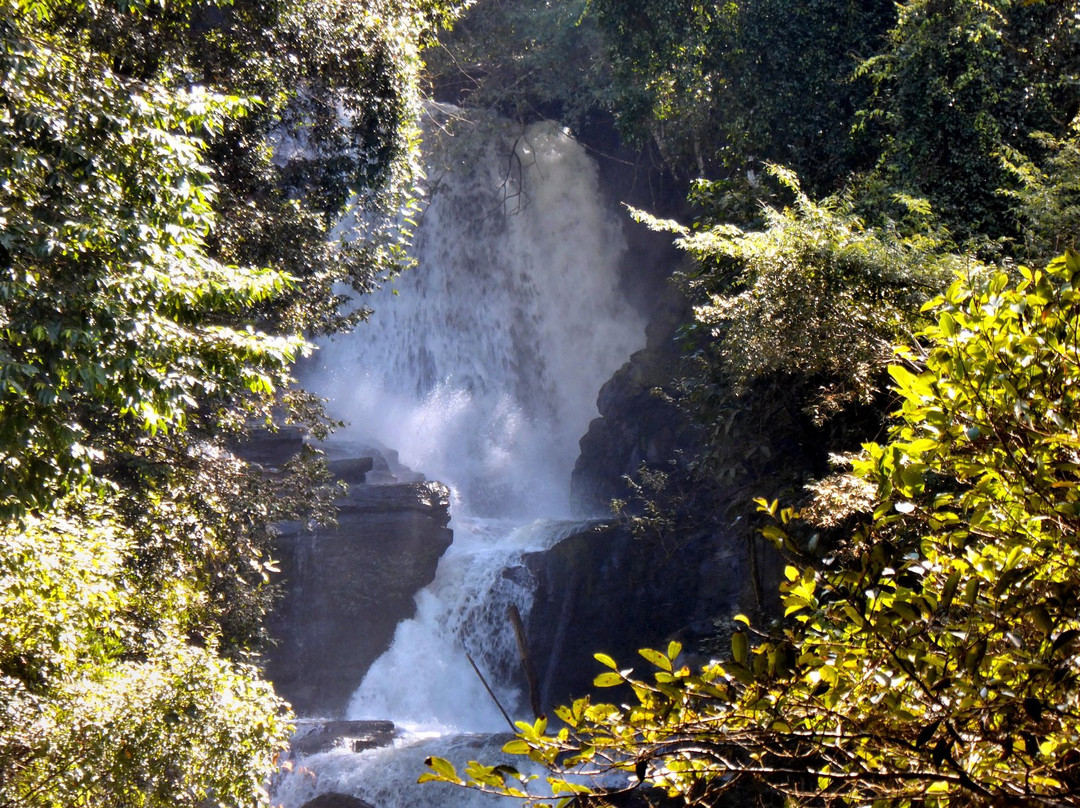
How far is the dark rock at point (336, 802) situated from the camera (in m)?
10.7

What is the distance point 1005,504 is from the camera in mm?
2043

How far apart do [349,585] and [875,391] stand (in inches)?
493

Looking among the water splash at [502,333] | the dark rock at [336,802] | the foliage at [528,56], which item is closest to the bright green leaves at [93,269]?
the dark rock at [336,802]

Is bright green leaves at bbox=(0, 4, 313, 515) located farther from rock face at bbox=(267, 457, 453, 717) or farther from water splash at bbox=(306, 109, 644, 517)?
water splash at bbox=(306, 109, 644, 517)

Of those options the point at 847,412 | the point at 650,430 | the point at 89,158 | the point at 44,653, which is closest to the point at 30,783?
the point at 44,653

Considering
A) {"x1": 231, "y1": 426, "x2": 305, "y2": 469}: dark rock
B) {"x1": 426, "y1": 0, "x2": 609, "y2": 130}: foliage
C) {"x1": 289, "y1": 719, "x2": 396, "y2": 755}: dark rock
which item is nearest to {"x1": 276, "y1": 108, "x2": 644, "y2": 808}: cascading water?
{"x1": 426, "y1": 0, "x2": 609, "y2": 130}: foliage

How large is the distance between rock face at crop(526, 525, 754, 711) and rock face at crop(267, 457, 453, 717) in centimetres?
270

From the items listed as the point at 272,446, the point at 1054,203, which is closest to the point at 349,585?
the point at 272,446

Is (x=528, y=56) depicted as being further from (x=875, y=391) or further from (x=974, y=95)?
(x=875, y=391)

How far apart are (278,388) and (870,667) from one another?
8.55 metres

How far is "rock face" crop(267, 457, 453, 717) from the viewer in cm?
1631

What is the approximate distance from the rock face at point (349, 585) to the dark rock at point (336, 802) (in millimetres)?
5409

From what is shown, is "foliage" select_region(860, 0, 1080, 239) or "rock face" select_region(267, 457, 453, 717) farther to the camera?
"rock face" select_region(267, 457, 453, 717)

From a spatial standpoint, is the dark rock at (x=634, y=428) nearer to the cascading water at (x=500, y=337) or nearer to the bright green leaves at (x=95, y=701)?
the cascading water at (x=500, y=337)
